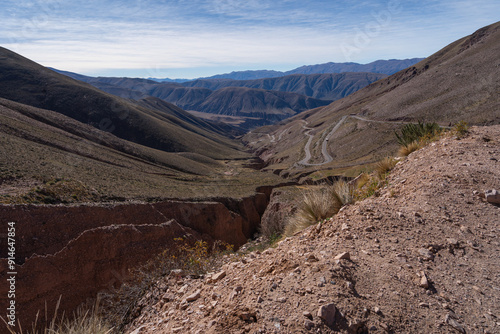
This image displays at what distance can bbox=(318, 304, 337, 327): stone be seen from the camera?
317 centimetres

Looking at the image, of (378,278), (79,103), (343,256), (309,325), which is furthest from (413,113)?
(79,103)

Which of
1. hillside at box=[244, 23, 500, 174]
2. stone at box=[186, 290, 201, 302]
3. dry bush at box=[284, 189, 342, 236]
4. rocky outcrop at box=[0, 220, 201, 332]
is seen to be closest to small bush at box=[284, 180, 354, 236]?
dry bush at box=[284, 189, 342, 236]

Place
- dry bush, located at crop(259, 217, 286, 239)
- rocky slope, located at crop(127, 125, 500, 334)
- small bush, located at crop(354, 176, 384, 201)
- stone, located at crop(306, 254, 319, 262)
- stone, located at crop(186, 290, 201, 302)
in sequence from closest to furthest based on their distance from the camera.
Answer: rocky slope, located at crop(127, 125, 500, 334) → stone, located at crop(306, 254, 319, 262) → stone, located at crop(186, 290, 201, 302) → small bush, located at crop(354, 176, 384, 201) → dry bush, located at crop(259, 217, 286, 239)

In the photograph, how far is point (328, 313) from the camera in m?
3.20

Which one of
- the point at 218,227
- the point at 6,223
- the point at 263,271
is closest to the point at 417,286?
the point at 263,271

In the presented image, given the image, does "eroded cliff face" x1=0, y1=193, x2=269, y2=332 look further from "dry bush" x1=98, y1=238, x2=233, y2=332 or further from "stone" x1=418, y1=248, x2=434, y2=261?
"stone" x1=418, y1=248, x2=434, y2=261

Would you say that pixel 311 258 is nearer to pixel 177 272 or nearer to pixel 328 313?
pixel 328 313

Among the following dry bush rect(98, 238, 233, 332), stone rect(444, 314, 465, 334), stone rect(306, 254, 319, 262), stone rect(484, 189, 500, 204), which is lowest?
dry bush rect(98, 238, 233, 332)

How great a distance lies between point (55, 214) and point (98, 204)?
243cm

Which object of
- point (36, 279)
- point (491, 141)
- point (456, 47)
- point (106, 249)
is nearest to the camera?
point (491, 141)

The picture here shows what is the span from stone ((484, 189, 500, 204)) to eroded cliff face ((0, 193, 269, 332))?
9019 mm

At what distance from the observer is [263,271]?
4.38m

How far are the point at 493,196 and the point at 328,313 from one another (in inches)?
163

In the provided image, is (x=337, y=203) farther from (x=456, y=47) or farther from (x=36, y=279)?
(x=456, y=47)
